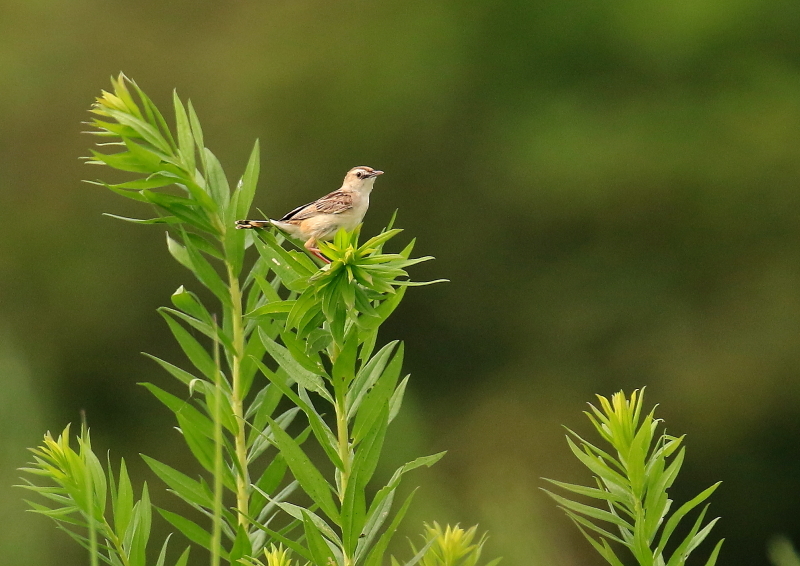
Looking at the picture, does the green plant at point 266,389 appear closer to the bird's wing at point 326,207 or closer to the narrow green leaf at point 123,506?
the narrow green leaf at point 123,506

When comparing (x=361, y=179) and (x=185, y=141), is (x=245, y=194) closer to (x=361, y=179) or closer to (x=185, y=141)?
(x=185, y=141)

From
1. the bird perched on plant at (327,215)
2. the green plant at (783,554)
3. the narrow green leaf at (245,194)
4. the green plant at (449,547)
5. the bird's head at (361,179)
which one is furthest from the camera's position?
the bird's head at (361,179)

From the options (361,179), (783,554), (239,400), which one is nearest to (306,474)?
(239,400)

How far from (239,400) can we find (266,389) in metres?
0.06

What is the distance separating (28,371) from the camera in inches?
41.5

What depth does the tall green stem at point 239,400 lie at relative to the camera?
981mm

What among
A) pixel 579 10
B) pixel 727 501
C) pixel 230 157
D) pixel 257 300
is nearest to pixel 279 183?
pixel 230 157

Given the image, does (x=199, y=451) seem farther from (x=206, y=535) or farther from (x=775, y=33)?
(x=775, y=33)

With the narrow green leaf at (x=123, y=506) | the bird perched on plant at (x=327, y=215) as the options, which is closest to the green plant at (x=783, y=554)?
the narrow green leaf at (x=123, y=506)

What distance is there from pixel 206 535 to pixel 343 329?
256 mm

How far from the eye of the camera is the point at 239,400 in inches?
39.2

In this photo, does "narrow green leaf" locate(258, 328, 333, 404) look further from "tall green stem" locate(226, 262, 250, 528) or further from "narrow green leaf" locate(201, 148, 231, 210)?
"narrow green leaf" locate(201, 148, 231, 210)

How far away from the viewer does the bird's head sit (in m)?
2.95

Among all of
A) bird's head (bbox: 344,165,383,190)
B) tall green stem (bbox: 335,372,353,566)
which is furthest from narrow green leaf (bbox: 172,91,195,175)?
bird's head (bbox: 344,165,383,190)
